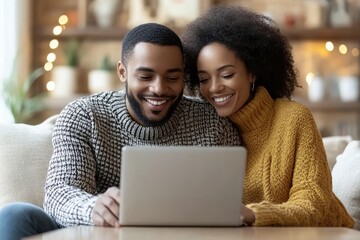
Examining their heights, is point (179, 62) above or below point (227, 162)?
above

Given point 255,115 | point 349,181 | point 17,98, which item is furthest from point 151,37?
point 17,98

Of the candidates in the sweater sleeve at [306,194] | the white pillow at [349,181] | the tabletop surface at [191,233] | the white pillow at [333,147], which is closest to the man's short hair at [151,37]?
the sweater sleeve at [306,194]

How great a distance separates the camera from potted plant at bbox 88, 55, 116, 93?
6.10 m

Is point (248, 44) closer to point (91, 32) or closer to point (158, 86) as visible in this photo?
point (158, 86)

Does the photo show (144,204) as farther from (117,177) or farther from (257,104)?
(257,104)

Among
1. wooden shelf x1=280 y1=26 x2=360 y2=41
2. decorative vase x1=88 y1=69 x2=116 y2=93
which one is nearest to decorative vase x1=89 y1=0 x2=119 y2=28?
decorative vase x1=88 y1=69 x2=116 y2=93

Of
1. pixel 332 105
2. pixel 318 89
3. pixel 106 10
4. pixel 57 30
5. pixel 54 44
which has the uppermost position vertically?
pixel 106 10

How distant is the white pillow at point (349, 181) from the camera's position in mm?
3107

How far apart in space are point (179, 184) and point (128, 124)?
64 cm

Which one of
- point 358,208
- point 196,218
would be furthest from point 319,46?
point 196,218

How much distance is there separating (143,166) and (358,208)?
1277 millimetres

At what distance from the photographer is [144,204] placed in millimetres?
2096

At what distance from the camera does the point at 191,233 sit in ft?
6.68

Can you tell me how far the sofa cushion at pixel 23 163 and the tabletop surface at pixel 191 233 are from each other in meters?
0.88
